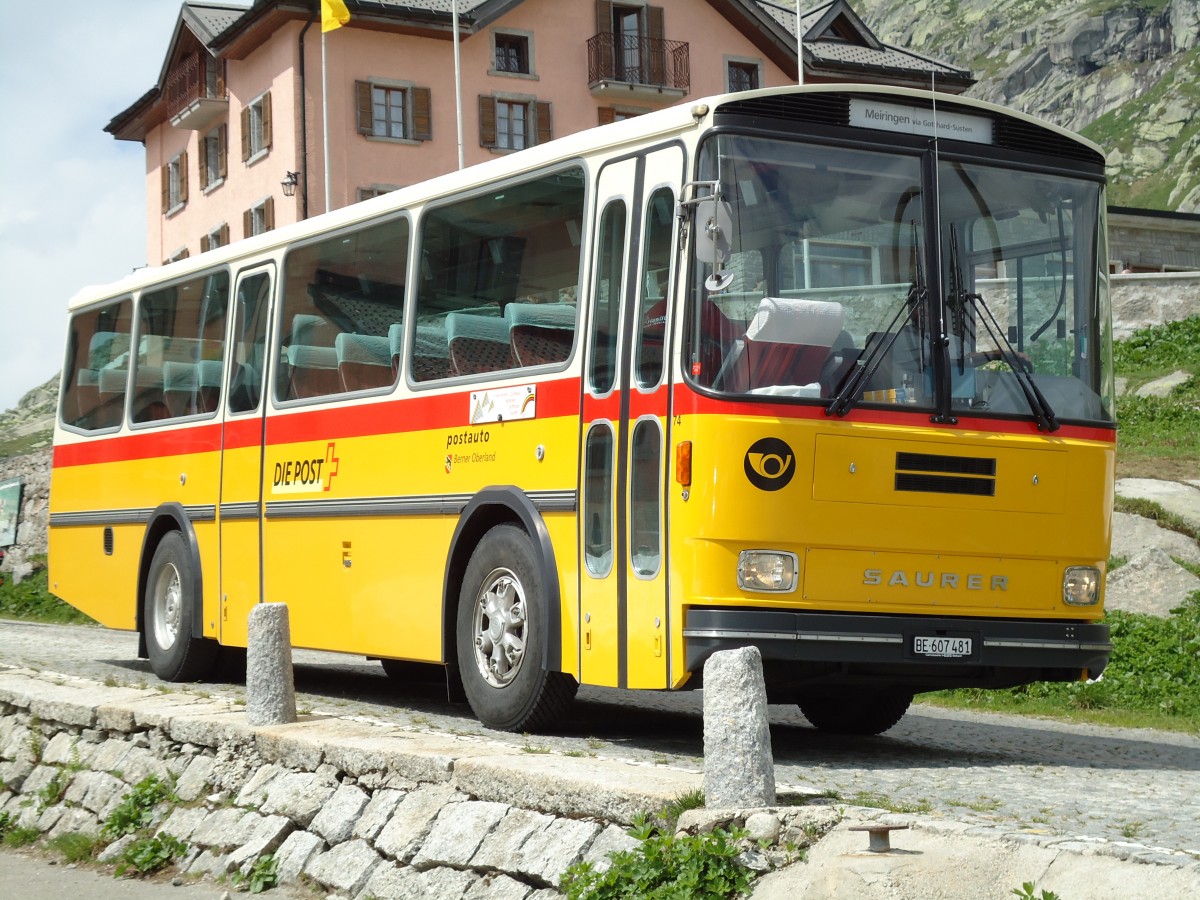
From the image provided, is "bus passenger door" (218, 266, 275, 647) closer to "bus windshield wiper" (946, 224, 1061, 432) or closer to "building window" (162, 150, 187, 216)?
"bus windshield wiper" (946, 224, 1061, 432)

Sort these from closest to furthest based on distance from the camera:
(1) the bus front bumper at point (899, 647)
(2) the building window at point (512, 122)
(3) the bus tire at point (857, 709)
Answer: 1. (1) the bus front bumper at point (899, 647)
2. (3) the bus tire at point (857, 709)
3. (2) the building window at point (512, 122)

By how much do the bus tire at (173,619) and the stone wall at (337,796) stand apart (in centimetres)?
169

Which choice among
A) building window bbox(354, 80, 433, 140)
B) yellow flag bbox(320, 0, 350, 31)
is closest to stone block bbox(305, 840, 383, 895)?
yellow flag bbox(320, 0, 350, 31)

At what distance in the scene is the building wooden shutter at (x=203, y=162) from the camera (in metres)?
51.9

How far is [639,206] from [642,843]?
3.84 meters

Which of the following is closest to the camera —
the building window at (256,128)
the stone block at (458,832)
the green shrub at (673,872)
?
the green shrub at (673,872)

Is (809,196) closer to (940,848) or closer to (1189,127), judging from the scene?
(940,848)

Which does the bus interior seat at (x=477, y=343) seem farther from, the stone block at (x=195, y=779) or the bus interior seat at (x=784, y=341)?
the stone block at (x=195, y=779)

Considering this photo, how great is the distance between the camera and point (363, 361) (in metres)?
11.8

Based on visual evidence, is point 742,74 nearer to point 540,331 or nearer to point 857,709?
point 857,709

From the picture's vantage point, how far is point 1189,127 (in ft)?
611

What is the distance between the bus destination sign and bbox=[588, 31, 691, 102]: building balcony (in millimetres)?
40547

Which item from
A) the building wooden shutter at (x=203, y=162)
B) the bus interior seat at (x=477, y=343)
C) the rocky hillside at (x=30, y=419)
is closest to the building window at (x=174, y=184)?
the building wooden shutter at (x=203, y=162)

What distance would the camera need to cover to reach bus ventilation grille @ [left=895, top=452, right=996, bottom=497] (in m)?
8.85
